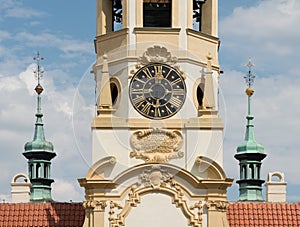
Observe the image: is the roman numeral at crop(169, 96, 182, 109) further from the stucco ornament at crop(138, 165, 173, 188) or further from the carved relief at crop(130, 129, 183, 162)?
the stucco ornament at crop(138, 165, 173, 188)

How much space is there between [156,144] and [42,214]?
250 inches

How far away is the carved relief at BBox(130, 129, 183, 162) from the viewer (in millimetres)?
46875

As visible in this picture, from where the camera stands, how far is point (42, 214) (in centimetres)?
5097

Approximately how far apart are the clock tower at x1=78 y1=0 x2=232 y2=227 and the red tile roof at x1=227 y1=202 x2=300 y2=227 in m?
3.50

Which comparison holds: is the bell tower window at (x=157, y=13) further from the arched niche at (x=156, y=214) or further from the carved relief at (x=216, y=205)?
the carved relief at (x=216, y=205)

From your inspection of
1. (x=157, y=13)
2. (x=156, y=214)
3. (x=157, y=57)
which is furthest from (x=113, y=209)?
(x=157, y=13)

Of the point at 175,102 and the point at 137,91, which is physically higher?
the point at 137,91

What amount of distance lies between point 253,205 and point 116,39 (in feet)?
27.6

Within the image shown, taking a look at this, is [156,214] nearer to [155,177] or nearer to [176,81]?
[155,177]

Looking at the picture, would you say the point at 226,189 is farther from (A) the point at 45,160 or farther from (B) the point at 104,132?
(A) the point at 45,160

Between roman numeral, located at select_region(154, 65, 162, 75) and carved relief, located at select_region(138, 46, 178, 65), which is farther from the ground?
carved relief, located at select_region(138, 46, 178, 65)

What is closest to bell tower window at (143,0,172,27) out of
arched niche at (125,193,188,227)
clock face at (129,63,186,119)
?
clock face at (129,63,186,119)

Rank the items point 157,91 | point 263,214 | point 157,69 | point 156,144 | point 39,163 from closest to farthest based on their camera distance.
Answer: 1. point 156,144
2. point 157,91
3. point 157,69
4. point 263,214
5. point 39,163

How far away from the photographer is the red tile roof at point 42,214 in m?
50.6
